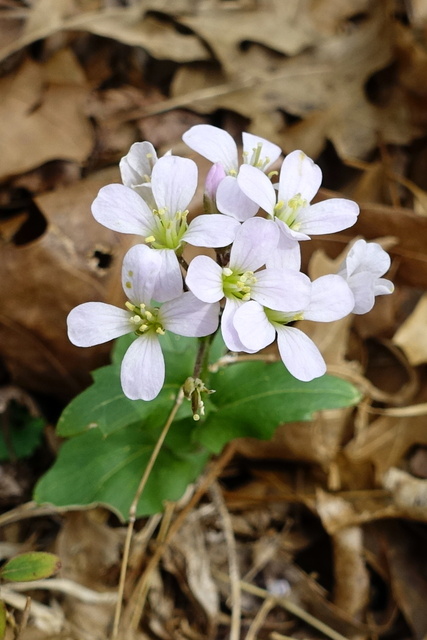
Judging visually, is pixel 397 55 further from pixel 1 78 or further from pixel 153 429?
pixel 153 429

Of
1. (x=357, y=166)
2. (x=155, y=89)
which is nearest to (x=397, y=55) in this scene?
(x=357, y=166)

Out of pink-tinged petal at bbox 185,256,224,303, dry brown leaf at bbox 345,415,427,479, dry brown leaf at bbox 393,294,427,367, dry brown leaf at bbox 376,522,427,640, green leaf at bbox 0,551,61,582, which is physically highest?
pink-tinged petal at bbox 185,256,224,303

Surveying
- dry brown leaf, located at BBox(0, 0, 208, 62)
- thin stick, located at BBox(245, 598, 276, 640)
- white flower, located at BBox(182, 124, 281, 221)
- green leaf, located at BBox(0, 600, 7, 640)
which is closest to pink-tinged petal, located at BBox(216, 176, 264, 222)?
white flower, located at BBox(182, 124, 281, 221)

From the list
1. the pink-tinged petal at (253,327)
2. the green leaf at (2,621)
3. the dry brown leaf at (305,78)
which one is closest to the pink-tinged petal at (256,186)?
the pink-tinged petal at (253,327)

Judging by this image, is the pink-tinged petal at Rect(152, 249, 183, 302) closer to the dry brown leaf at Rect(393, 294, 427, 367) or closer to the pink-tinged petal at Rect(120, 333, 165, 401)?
the pink-tinged petal at Rect(120, 333, 165, 401)

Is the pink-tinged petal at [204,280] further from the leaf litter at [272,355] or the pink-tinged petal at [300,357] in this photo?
the leaf litter at [272,355]

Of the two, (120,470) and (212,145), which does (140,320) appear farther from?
(120,470)
